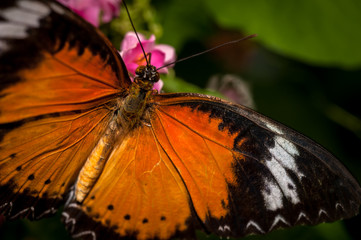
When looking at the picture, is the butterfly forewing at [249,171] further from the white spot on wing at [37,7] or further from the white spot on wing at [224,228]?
the white spot on wing at [37,7]

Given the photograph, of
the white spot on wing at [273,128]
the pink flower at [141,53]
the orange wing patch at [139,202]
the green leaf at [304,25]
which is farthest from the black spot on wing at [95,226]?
the green leaf at [304,25]

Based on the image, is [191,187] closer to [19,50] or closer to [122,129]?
[122,129]

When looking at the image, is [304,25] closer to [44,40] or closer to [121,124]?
[121,124]

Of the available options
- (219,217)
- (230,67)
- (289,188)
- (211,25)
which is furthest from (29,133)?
(230,67)

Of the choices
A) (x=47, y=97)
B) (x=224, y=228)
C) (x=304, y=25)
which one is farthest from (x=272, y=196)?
(x=304, y=25)

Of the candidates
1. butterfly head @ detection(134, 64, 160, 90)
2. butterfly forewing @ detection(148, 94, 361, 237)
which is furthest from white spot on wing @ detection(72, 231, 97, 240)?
butterfly head @ detection(134, 64, 160, 90)

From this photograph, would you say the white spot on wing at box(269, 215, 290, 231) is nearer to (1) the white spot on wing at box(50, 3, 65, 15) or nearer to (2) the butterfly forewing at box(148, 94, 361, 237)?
(2) the butterfly forewing at box(148, 94, 361, 237)
